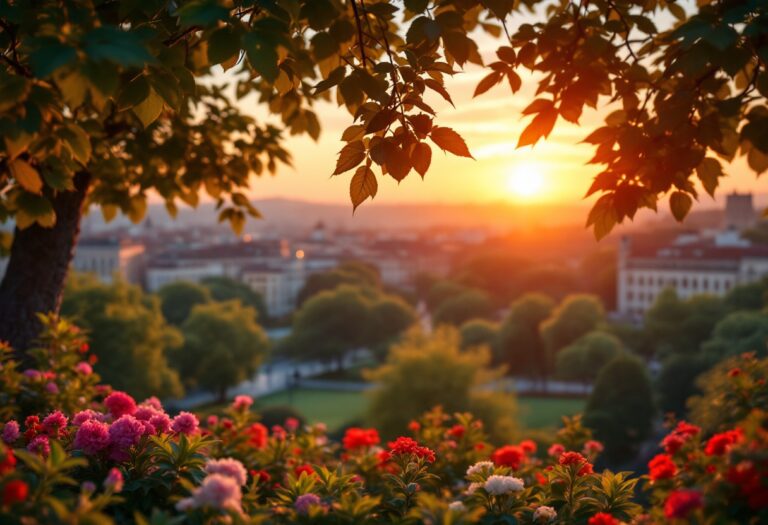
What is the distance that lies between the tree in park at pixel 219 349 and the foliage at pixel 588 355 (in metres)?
20.4

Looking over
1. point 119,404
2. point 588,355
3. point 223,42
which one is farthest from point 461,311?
point 223,42

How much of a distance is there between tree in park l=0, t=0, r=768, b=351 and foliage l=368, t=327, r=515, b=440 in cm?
2820

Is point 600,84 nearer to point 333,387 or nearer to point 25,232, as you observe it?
point 25,232

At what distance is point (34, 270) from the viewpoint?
8.35 m

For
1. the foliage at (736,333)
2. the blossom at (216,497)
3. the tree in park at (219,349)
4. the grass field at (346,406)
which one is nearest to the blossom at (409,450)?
the blossom at (216,497)

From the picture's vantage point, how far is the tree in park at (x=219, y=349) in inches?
2192

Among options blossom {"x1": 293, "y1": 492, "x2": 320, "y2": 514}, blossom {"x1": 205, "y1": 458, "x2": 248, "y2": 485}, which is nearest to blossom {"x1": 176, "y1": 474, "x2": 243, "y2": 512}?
blossom {"x1": 205, "y1": 458, "x2": 248, "y2": 485}

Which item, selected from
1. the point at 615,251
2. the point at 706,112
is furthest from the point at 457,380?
the point at 615,251

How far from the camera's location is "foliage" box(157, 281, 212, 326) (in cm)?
7438

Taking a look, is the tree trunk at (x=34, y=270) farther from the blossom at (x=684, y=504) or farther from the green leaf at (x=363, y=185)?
the blossom at (x=684, y=504)

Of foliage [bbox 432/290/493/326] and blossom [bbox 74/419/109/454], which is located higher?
blossom [bbox 74/419/109/454]

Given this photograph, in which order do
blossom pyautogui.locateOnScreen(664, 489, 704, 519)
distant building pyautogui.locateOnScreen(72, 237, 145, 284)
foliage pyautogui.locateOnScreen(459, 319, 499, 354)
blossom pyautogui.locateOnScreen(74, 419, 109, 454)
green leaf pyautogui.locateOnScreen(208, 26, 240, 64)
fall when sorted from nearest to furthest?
blossom pyautogui.locateOnScreen(664, 489, 704, 519) → green leaf pyautogui.locateOnScreen(208, 26, 240, 64) → blossom pyautogui.locateOnScreen(74, 419, 109, 454) → foliage pyautogui.locateOnScreen(459, 319, 499, 354) → distant building pyautogui.locateOnScreen(72, 237, 145, 284)

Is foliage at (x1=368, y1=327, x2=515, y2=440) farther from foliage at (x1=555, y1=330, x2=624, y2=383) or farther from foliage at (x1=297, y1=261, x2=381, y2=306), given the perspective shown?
foliage at (x1=297, y1=261, x2=381, y2=306)

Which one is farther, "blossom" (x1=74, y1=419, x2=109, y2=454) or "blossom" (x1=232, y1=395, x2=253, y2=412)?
"blossom" (x1=232, y1=395, x2=253, y2=412)
